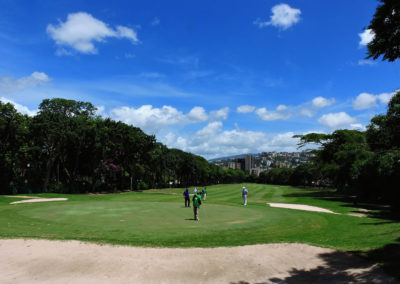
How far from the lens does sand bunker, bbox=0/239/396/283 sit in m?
9.12

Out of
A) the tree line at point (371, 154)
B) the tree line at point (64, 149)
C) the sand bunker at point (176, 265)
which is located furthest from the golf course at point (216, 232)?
the tree line at point (64, 149)

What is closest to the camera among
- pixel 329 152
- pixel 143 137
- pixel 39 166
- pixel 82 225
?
pixel 82 225

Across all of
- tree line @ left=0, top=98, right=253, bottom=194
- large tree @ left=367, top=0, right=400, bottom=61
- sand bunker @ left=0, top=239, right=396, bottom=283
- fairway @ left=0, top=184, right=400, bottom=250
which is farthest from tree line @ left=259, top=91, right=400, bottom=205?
tree line @ left=0, top=98, right=253, bottom=194

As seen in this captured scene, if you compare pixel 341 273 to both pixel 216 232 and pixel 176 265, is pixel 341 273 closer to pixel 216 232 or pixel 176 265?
pixel 176 265

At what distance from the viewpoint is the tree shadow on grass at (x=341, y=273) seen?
905cm

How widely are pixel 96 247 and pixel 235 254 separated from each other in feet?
18.6

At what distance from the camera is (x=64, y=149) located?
174 feet

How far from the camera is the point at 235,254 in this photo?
1130cm

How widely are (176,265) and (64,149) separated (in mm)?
49678

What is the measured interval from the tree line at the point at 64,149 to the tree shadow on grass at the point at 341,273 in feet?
152

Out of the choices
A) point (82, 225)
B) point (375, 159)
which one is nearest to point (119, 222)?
point (82, 225)

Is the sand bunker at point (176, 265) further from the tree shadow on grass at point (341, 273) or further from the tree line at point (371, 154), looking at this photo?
the tree line at point (371, 154)

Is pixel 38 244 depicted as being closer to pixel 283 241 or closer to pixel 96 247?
pixel 96 247

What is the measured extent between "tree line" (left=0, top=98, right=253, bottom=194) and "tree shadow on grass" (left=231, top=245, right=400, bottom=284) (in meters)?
46.3
